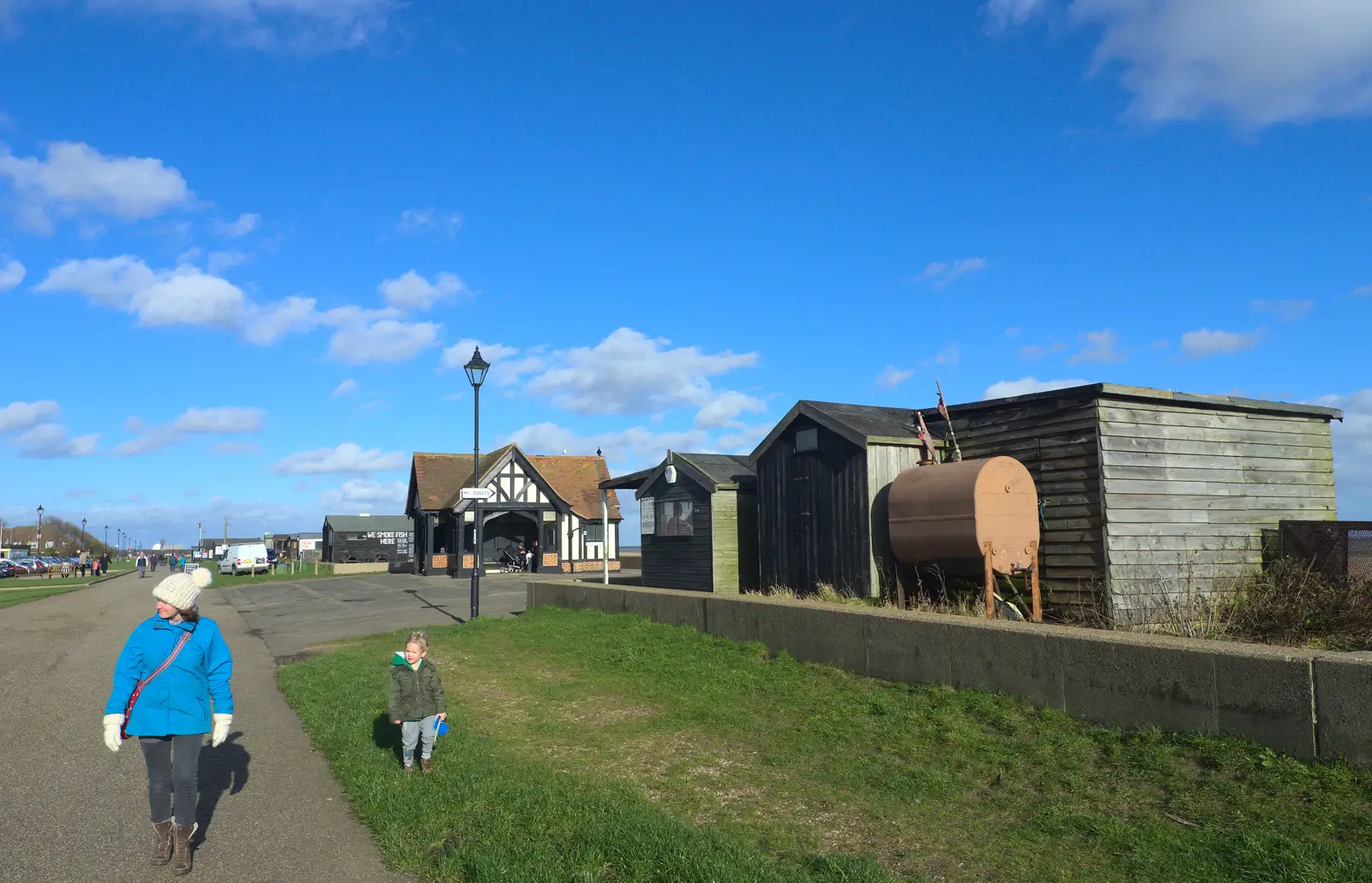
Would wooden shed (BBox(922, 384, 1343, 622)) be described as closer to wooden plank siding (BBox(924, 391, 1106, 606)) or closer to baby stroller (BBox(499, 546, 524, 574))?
wooden plank siding (BBox(924, 391, 1106, 606))

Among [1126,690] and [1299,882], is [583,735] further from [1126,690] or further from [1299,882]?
[1299,882]

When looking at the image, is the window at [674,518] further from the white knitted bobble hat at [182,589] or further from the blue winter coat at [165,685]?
the blue winter coat at [165,685]

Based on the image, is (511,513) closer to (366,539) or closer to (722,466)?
(722,466)

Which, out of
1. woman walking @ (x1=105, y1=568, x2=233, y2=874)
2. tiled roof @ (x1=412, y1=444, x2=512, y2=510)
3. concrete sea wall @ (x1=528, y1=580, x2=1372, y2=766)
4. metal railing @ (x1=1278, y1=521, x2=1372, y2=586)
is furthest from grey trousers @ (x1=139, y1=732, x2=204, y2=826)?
tiled roof @ (x1=412, y1=444, x2=512, y2=510)

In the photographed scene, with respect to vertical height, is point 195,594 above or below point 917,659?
above

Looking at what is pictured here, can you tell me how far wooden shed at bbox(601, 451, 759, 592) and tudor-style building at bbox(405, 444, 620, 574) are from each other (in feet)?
68.0

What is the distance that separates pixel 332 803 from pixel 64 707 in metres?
6.38

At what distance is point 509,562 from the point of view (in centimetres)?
4791

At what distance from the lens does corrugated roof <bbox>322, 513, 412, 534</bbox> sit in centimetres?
7288

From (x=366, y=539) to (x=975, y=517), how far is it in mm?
66821

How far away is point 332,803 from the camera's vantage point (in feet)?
22.4

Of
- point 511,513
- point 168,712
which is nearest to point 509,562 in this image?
point 511,513

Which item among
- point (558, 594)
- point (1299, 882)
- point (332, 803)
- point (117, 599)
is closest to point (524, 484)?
point (117, 599)

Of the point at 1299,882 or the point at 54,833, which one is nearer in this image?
the point at 1299,882
